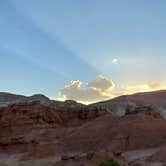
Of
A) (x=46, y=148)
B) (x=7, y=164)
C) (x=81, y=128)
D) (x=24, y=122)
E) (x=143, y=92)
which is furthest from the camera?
(x=143, y=92)

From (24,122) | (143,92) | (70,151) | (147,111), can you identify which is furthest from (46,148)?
(143,92)

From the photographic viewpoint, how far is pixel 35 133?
62000mm

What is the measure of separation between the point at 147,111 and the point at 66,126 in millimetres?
12705

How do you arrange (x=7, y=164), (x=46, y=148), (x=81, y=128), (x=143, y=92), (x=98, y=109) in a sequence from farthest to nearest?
(x=143, y=92) < (x=98, y=109) < (x=81, y=128) < (x=46, y=148) < (x=7, y=164)

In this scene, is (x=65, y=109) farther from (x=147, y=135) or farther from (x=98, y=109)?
(x=147, y=135)

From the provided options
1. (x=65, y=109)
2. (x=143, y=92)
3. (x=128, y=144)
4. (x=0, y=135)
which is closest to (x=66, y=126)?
(x=65, y=109)

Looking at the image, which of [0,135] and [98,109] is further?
[98,109]

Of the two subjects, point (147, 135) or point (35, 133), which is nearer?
point (147, 135)

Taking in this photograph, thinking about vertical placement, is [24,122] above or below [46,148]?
above

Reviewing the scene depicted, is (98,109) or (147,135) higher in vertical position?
(98,109)

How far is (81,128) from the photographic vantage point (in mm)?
60844

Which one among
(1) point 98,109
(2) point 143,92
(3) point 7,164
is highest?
(2) point 143,92

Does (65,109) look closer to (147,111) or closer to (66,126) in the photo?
(66,126)

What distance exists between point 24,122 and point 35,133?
14.4 ft
